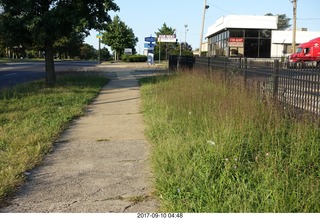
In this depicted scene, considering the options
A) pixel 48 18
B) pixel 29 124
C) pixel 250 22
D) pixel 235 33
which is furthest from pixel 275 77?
pixel 250 22

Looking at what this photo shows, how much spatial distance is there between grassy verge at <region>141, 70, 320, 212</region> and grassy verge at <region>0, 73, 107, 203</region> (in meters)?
1.64

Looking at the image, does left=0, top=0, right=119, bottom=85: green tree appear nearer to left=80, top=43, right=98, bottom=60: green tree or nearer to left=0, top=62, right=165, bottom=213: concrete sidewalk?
left=0, top=62, right=165, bottom=213: concrete sidewalk

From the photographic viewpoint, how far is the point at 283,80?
7.30 m

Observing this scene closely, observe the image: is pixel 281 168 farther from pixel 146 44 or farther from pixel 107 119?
pixel 146 44

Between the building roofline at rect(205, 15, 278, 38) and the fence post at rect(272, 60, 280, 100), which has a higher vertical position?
the building roofline at rect(205, 15, 278, 38)

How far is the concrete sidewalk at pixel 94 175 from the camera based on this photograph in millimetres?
3666

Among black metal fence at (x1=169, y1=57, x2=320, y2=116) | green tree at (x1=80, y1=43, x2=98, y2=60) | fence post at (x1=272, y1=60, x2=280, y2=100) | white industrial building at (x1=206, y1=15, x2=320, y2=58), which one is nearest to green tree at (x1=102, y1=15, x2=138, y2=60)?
white industrial building at (x1=206, y1=15, x2=320, y2=58)

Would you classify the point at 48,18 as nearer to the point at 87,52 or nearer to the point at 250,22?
the point at 250,22

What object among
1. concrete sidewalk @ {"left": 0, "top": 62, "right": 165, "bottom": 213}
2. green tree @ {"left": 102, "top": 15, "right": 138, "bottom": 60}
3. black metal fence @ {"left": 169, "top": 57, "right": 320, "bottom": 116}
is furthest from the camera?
green tree @ {"left": 102, "top": 15, "right": 138, "bottom": 60}

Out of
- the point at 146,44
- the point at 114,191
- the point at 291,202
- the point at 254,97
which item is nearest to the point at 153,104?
the point at 254,97

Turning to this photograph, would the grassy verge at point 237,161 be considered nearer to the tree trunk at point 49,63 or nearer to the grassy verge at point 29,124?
the grassy verge at point 29,124

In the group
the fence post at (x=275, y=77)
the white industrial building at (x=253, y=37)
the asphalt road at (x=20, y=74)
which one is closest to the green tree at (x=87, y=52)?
the white industrial building at (x=253, y=37)

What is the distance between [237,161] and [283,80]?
357 centimetres

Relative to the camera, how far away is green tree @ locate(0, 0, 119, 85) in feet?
43.2
